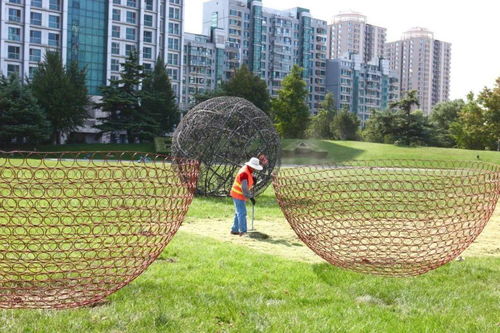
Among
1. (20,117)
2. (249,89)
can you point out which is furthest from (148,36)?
(20,117)

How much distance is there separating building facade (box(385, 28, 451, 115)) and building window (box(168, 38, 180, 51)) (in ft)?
241

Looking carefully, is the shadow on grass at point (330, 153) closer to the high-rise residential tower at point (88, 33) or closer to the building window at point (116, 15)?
the high-rise residential tower at point (88, 33)

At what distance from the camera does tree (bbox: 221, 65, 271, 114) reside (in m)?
49.4

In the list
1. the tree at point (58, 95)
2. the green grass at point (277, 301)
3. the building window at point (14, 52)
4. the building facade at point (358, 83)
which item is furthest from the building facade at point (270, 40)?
the green grass at point (277, 301)

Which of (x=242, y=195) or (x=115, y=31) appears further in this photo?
(x=115, y=31)

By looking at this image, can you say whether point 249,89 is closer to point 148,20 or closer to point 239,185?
point 148,20

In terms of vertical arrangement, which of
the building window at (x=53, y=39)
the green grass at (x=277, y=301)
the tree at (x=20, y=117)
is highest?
the building window at (x=53, y=39)

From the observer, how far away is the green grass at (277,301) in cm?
454

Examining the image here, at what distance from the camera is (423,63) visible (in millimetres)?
128625

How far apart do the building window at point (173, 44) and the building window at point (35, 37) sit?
17247mm

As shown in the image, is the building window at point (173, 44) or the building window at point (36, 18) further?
the building window at point (173, 44)

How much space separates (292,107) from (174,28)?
2703cm

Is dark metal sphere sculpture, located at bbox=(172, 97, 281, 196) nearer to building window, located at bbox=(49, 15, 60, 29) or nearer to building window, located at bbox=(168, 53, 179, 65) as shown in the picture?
building window, located at bbox=(49, 15, 60, 29)

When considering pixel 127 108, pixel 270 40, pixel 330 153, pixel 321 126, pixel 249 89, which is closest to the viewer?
pixel 330 153
